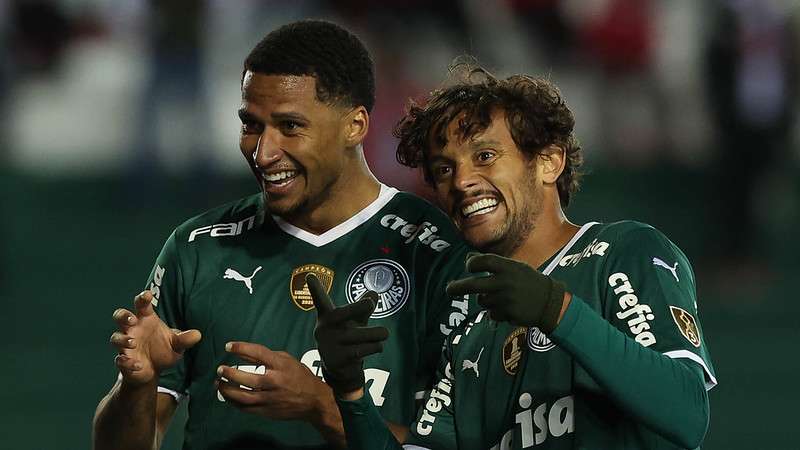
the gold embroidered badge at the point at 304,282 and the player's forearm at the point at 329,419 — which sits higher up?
the gold embroidered badge at the point at 304,282

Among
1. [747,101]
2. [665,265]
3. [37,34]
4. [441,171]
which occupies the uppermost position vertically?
[37,34]

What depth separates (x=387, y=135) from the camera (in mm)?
12633

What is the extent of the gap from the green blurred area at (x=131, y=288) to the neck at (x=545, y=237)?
5.20 m

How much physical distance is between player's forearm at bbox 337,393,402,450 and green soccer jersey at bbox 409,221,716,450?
229mm

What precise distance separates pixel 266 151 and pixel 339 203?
384 millimetres

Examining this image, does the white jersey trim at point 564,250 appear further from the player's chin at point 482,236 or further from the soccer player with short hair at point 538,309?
the player's chin at point 482,236

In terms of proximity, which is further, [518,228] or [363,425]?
[518,228]

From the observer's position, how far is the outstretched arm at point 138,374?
14.0ft

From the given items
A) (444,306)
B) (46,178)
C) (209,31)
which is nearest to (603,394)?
(444,306)

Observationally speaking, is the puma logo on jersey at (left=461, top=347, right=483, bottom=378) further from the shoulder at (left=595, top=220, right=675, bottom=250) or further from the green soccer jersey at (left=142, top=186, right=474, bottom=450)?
the shoulder at (left=595, top=220, right=675, bottom=250)

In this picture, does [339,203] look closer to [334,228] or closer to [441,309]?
[334,228]

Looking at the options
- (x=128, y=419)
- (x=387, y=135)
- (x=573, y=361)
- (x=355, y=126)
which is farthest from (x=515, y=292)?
(x=387, y=135)

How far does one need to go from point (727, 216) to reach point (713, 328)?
4.93 feet

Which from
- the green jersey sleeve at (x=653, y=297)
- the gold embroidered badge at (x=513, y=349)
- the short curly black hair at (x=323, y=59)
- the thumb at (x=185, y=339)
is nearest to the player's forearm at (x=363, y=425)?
the gold embroidered badge at (x=513, y=349)
